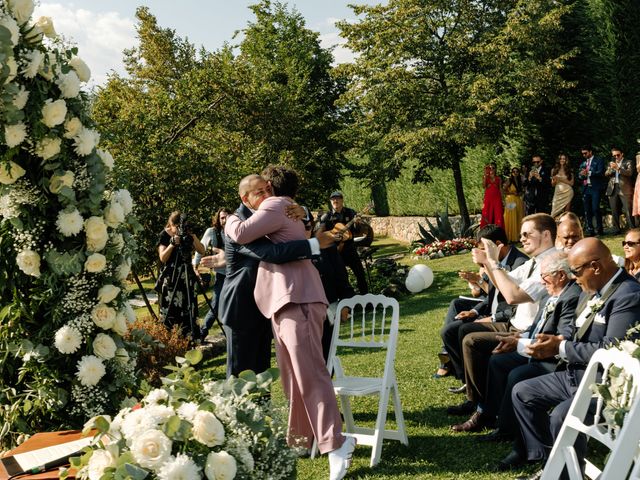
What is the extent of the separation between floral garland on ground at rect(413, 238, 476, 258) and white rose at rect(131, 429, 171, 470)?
14503mm

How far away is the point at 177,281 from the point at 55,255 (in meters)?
5.61

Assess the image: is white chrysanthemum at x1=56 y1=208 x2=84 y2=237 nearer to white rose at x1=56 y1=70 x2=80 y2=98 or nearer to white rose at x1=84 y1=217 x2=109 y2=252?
white rose at x1=84 y1=217 x2=109 y2=252

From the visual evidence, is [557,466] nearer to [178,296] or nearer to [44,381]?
[44,381]

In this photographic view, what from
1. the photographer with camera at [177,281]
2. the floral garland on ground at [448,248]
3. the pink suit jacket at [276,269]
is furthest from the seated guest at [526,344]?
the floral garland on ground at [448,248]

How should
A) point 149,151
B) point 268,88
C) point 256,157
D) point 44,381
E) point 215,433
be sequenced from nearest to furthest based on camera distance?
point 215,433, point 44,381, point 149,151, point 256,157, point 268,88

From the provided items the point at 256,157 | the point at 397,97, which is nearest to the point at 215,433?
the point at 256,157

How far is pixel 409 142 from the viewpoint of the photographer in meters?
18.5

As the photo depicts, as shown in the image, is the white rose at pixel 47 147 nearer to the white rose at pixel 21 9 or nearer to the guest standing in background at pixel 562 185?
the white rose at pixel 21 9

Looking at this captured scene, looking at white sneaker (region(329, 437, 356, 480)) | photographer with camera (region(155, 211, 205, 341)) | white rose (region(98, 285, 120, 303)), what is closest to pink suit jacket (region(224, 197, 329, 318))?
white rose (region(98, 285, 120, 303))

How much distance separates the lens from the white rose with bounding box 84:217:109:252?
4.13m

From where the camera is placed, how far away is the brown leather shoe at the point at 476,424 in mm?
5262

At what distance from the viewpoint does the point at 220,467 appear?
81.4 inches

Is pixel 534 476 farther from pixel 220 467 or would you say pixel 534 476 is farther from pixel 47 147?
pixel 47 147

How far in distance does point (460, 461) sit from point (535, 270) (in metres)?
1.63
